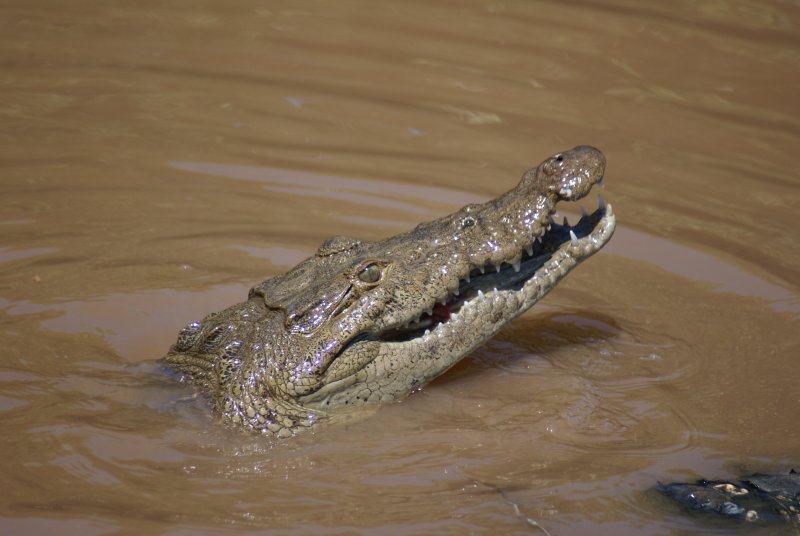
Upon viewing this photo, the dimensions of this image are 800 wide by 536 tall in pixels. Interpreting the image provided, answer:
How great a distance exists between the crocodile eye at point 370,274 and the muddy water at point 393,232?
673mm

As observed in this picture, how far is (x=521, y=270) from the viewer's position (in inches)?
182

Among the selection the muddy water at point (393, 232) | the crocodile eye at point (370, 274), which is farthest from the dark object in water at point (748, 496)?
the crocodile eye at point (370, 274)

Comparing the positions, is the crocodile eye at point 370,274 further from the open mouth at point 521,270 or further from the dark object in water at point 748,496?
the dark object in water at point 748,496

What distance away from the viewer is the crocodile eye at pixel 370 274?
14.5 ft

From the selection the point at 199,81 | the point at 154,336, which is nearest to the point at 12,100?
the point at 199,81

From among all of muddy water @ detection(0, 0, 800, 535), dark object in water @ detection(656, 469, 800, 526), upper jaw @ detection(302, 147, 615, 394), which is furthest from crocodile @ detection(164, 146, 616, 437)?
dark object in water @ detection(656, 469, 800, 526)

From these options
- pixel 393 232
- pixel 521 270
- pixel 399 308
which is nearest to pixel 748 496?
pixel 521 270

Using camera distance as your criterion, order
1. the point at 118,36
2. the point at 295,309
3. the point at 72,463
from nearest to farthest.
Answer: the point at 72,463, the point at 295,309, the point at 118,36

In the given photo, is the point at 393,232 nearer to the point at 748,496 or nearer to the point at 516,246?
the point at 516,246

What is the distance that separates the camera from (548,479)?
13.8 feet

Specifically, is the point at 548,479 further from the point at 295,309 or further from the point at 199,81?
the point at 199,81

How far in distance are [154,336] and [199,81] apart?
3488 millimetres

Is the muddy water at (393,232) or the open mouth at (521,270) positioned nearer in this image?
the muddy water at (393,232)

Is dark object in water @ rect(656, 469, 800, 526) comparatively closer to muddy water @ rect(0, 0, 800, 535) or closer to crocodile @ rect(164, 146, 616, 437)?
muddy water @ rect(0, 0, 800, 535)
